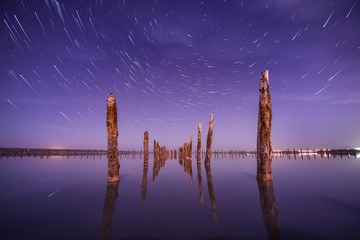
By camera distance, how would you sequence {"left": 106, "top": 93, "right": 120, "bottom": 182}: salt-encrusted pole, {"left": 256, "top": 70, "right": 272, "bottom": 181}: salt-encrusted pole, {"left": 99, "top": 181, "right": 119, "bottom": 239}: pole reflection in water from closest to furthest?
{"left": 99, "top": 181, "right": 119, "bottom": 239}: pole reflection in water, {"left": 256, "top": 70, "right": 272, "bottom": 181}: salt-encrusted pole, {"left": 106, "top": 93, "right": 120, "bottom": 182}: salt-encrusted pole

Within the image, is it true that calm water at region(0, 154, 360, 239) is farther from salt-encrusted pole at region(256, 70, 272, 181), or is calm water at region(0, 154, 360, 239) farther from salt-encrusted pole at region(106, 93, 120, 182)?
salt-encrusted pole at region(106, 93, 120, 182)

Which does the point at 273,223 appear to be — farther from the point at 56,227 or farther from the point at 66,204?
the point at 66,204

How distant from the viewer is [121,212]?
12.6ft

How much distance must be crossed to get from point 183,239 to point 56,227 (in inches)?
87.1

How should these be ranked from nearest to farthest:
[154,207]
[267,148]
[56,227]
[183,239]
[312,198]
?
1. [183,239]
2. [56,227]
3. [154,207]
4. [312,198]
5. [267,148]

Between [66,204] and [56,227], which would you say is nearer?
[56,227]

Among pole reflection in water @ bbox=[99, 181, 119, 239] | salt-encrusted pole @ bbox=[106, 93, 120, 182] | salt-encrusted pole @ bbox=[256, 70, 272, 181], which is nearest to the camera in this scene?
pole reflection in water @ bbox=[99, 181, 119, 239]

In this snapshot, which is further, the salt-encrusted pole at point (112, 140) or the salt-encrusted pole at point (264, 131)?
the salt-encrusted pole at point (112, 140)

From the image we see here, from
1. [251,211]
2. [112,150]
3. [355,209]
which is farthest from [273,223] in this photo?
[112,150]

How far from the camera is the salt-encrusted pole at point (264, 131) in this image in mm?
7406

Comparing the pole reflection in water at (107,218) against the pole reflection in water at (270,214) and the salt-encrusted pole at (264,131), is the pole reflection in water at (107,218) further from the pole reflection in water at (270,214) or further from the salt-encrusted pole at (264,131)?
the salt-encrusted pole at (264,131)

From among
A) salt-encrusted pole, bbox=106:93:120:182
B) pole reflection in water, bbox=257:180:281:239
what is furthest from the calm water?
salt-encrusted pole, bbox=106:93:120:182

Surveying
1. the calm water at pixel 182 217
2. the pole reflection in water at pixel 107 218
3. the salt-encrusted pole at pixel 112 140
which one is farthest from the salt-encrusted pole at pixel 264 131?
the salt-encrusted pole at pixel 112 140

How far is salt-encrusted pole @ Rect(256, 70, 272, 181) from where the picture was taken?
7406 millimetres
